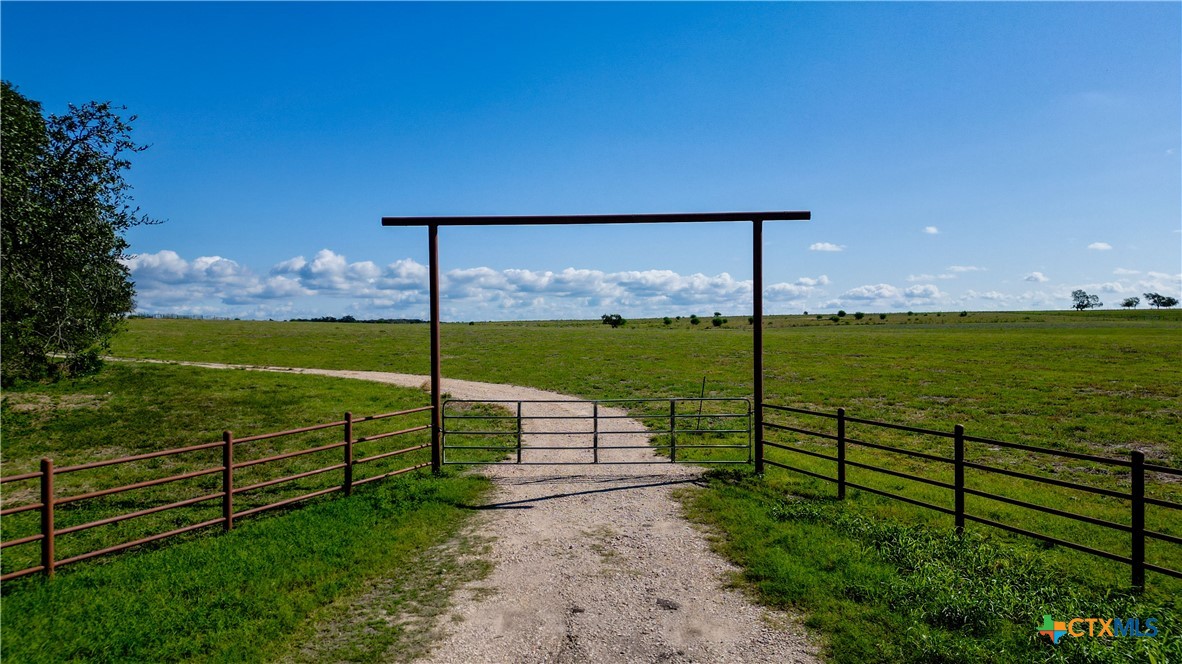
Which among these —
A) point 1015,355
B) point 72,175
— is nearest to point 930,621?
point 72,175

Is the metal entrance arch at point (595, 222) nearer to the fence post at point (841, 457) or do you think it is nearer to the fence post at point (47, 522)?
the fence post at point (841, 457)

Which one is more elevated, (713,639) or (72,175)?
(72,175)

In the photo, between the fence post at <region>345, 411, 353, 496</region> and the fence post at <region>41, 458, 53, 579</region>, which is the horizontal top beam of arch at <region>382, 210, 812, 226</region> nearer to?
the fence post at <region>345, 411, 353, 496</region>

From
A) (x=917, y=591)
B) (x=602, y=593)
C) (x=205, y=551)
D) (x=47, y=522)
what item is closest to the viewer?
(x=917, y=591)

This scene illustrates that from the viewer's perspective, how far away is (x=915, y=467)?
15.3m

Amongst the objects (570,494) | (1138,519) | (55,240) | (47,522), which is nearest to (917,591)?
(1138,519)

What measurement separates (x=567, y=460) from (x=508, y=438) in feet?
13.3

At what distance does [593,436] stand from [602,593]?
10.2m

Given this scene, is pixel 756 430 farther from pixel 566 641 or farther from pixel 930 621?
pixel 566 641

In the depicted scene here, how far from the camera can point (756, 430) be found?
12609 millimetres

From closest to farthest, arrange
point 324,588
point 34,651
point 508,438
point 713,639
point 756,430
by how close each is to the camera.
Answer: point 34,651 → point 713,639 → point 324,588 → point 756,430 → point 508,438

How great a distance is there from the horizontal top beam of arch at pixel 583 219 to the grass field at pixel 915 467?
564cm

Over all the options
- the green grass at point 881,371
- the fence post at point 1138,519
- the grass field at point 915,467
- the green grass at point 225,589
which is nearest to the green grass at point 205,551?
the green grass at point 225,589

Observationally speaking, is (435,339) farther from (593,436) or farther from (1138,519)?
(1138,519)
